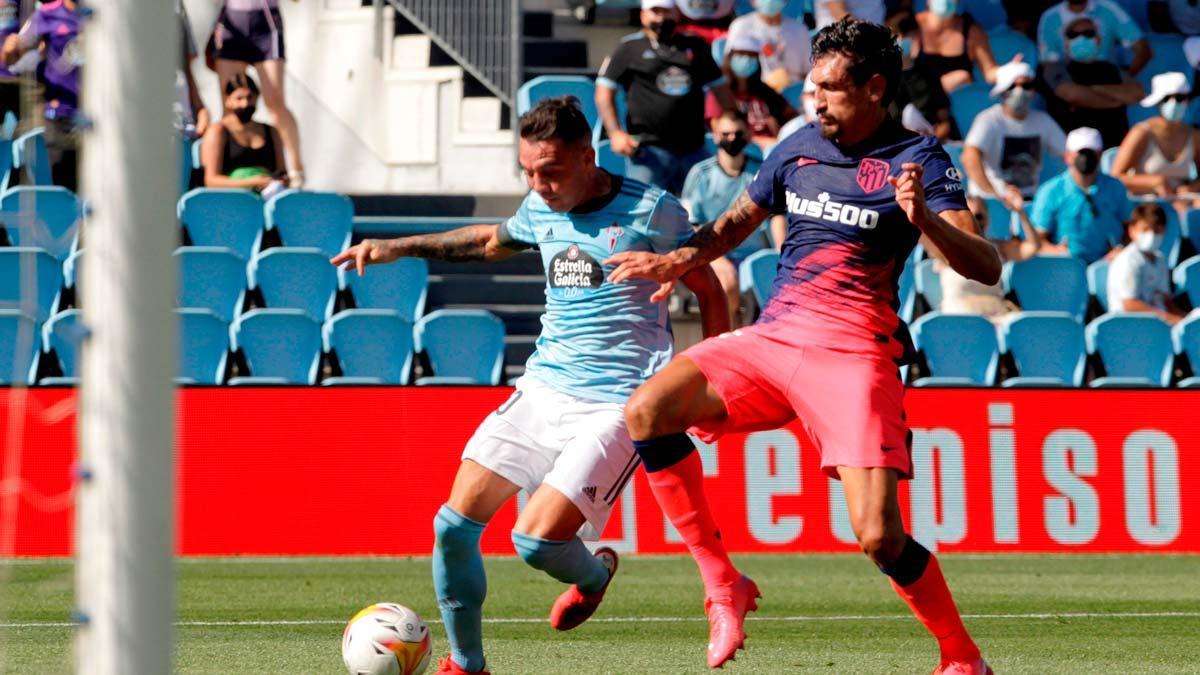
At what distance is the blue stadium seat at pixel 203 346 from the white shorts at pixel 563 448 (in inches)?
252

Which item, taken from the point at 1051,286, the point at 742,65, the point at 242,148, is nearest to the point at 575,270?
the point at 242,148

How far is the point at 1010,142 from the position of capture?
15.2m

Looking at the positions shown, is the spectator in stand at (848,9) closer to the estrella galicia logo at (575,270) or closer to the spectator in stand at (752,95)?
the spectator in stand at (752,95)

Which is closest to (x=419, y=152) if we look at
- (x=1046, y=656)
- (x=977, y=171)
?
(x=977, y=171)

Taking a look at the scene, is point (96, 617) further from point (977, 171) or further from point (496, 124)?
point (496, 124)

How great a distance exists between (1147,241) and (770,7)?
3.77 m

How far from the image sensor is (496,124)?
54.9 feet

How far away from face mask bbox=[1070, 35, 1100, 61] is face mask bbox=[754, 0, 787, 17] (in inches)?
115

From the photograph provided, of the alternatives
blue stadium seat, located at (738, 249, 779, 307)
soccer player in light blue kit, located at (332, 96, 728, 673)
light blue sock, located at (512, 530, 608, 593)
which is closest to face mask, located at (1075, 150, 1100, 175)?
blue stadium seat, located at (738, 249, 779, 307)

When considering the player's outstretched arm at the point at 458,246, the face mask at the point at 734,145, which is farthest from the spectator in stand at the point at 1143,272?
the player's outstretched arm at the point at 458,246

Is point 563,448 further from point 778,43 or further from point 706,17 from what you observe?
point 706,17

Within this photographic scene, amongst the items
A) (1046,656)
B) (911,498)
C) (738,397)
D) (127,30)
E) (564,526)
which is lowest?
(911,498)

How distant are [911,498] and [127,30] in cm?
936

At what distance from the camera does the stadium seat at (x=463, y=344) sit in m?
13.1
